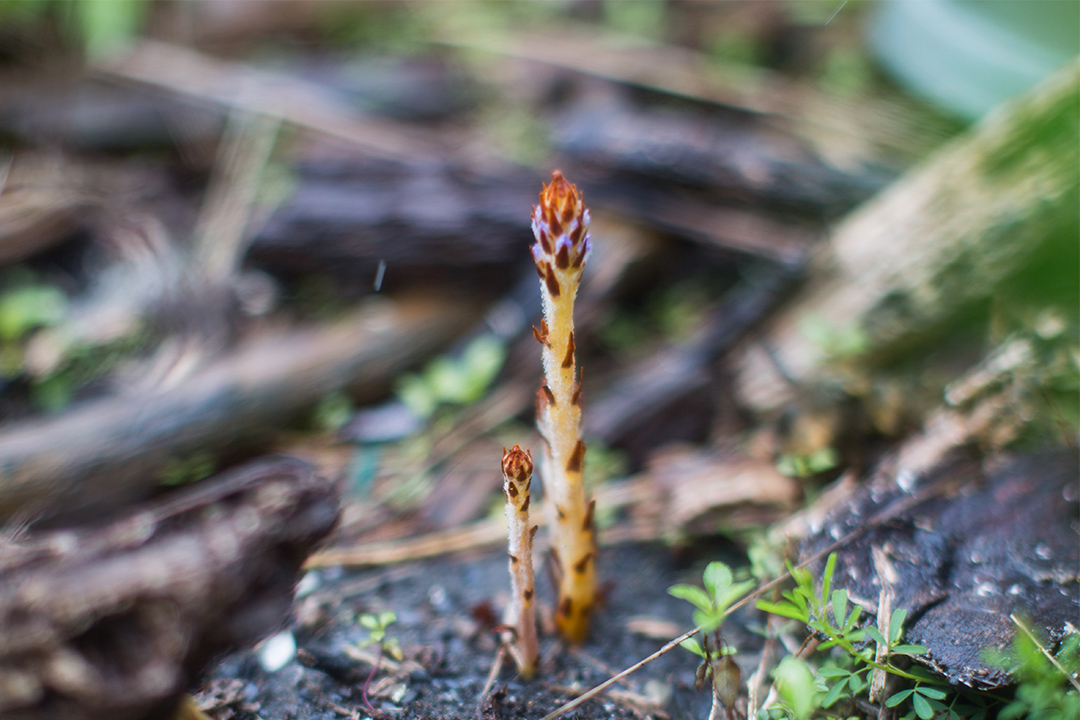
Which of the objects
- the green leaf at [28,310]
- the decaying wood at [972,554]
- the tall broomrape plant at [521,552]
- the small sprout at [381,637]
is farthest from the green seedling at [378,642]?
the green leaf at [28,310]

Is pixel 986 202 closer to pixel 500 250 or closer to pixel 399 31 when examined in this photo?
pixel 500 250

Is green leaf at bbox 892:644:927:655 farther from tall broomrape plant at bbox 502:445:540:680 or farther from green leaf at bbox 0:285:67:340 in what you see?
green leaf at bbox 0:285:67:340

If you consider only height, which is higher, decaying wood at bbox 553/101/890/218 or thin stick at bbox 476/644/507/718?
decaying wood at bbox 553/101/890/218

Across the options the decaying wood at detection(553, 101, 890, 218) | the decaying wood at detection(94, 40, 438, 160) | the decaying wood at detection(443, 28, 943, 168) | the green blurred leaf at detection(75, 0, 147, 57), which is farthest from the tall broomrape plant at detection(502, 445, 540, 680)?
the green blurred leaf at detection(75, 0, 147, 57)

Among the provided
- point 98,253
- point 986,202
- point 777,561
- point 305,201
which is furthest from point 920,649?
point 98,253

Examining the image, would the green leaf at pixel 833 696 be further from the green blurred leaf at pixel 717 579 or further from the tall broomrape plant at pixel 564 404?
the tall broomrape plant at pixel 564 404

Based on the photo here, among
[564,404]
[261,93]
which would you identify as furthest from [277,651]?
[261,93]
